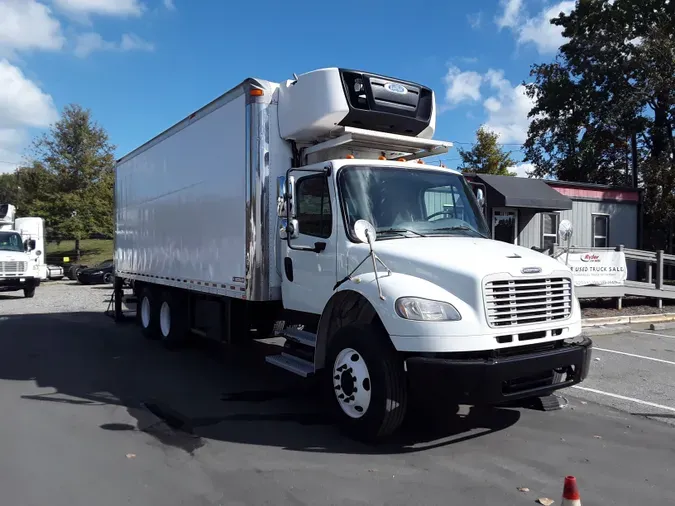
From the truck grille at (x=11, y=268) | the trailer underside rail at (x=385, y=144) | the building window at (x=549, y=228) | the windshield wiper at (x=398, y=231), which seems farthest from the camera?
the truck grille at (x=11, y=268)

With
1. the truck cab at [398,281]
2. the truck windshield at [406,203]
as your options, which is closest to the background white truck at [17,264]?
the truck cab at [398,281]

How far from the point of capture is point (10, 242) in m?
20.2

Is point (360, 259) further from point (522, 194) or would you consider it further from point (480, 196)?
point (522, 194)

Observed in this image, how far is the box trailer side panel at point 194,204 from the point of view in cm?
695

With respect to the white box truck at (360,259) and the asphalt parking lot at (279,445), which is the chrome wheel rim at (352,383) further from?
the asphalt parking lot at (279,445)

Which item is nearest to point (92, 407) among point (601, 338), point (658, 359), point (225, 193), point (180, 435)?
point (180, 435)

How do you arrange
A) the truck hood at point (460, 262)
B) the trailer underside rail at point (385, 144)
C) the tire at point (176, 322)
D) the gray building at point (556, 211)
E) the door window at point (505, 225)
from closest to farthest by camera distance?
the truck hood at point (460, 262), the trailer underside rail at point (385, 144), the tire at point (176, 322), the gray building at point (556, 211), the door window at point (505, 225)

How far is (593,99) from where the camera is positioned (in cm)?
2353

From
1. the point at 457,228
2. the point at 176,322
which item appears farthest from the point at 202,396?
the point at 457,228

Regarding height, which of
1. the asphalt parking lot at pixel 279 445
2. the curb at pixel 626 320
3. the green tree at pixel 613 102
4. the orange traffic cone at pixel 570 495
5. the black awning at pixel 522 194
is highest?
the green tree at pixel 613 102

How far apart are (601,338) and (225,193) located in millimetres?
7575

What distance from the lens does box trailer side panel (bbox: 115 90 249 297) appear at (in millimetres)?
6953

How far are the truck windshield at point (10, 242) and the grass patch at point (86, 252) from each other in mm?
13353

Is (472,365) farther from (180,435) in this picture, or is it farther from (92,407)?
(92,407)
